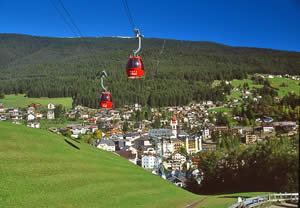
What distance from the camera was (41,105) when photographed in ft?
481

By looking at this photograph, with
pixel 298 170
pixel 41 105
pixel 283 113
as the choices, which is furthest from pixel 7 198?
pixel 41 105

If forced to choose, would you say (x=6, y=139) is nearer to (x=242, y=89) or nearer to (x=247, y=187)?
(x=247, y=187)

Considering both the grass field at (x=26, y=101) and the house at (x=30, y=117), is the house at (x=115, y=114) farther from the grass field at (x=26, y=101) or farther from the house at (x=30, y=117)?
the house at (x=30, y=117)

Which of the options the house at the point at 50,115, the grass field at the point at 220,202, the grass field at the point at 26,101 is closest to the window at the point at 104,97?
the grass field at the point at 220,202

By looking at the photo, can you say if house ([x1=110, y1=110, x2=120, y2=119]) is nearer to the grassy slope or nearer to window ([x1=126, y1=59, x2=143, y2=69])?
the grassy slope

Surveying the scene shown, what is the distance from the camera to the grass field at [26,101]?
5901 inches

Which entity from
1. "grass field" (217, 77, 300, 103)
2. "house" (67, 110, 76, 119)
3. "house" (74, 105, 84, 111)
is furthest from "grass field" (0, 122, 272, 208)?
"grass field" (217, 77, 300, 103)

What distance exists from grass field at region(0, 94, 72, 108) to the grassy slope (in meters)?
136

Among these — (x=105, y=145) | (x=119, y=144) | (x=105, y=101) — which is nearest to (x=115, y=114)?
(x=119, y=144)

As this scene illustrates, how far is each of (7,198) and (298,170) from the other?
13.0 m

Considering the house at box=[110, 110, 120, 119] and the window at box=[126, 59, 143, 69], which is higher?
the window at box=[126, 59, 143, 69]

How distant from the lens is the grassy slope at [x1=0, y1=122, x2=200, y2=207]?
1369 cm

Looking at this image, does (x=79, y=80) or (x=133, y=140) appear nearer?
(x=133, y=140)

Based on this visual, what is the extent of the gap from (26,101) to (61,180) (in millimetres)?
149822
